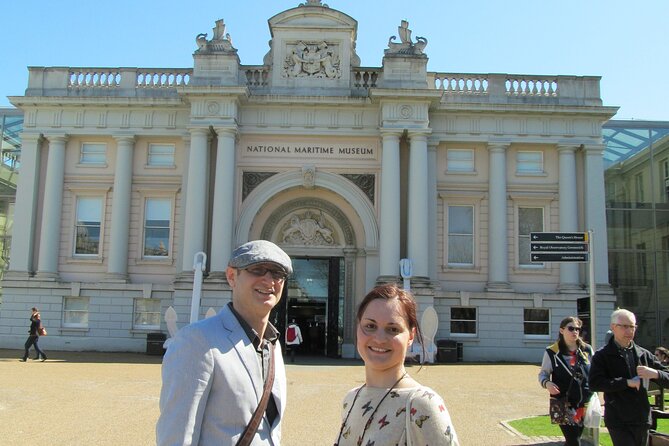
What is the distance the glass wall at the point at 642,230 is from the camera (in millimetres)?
30500

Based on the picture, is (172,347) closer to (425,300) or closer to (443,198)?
(425,300)

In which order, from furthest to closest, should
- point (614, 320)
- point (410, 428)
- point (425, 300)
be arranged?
point (425, 300)
point (614, 320)
point (410, 428)

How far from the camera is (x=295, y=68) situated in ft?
90.5

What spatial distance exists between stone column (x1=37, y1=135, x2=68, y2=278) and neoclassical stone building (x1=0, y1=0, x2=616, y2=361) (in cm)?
6

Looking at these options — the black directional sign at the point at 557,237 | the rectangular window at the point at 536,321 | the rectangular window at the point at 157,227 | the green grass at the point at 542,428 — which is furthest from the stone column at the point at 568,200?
the green grass at the point at 542,428

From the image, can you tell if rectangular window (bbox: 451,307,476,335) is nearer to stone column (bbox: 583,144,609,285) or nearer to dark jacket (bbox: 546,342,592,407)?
stone column (bbox: 583,144,609,285)

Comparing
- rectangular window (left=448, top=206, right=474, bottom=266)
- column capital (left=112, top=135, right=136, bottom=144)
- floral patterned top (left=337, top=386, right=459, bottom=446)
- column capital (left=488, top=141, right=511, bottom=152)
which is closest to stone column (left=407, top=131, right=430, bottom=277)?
rectangular window (left=448, top=206, right=474, bottom=266)

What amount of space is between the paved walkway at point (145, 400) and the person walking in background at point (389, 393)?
6.64m

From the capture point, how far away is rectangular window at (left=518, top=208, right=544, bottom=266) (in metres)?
27.4

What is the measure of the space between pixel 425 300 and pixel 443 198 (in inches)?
187

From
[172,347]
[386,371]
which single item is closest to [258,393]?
[172,347]

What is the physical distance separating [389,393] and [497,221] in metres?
24.9

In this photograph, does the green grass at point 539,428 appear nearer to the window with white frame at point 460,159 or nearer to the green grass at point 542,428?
the green grass at point 542,428

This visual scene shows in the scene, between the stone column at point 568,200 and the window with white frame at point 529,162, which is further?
the window with white frame at point 529,162
